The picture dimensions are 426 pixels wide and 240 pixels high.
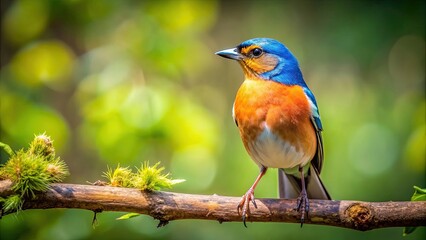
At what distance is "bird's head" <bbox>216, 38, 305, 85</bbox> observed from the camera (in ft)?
14.6

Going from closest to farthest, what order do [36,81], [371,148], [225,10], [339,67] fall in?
[36,81] < [371,148] < [339,67] < [225,10]

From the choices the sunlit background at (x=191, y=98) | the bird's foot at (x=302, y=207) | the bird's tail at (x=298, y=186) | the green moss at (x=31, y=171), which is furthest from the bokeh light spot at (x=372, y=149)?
the green moss at (x=31, y=171)

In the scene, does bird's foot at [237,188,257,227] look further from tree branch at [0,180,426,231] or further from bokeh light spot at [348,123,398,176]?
bokeh light spot at [348,123,398,176]

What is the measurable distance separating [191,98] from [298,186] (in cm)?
125

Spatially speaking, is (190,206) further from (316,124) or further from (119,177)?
(316,124)

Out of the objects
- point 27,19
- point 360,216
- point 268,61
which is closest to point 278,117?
point 268,61

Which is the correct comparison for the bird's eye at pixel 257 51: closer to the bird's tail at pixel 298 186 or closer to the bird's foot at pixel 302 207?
the bird's tail at pixel 298 186

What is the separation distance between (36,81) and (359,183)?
308 cm

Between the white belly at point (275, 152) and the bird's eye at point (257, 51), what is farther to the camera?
the bird's eye at point (257, 51)

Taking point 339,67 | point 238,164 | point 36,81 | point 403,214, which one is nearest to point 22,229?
point 36,81

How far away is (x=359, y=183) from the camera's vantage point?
222 inches

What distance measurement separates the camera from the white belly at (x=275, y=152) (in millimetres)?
4141

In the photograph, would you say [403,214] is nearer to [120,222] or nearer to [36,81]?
[120,222]

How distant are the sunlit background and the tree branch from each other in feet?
3.90
